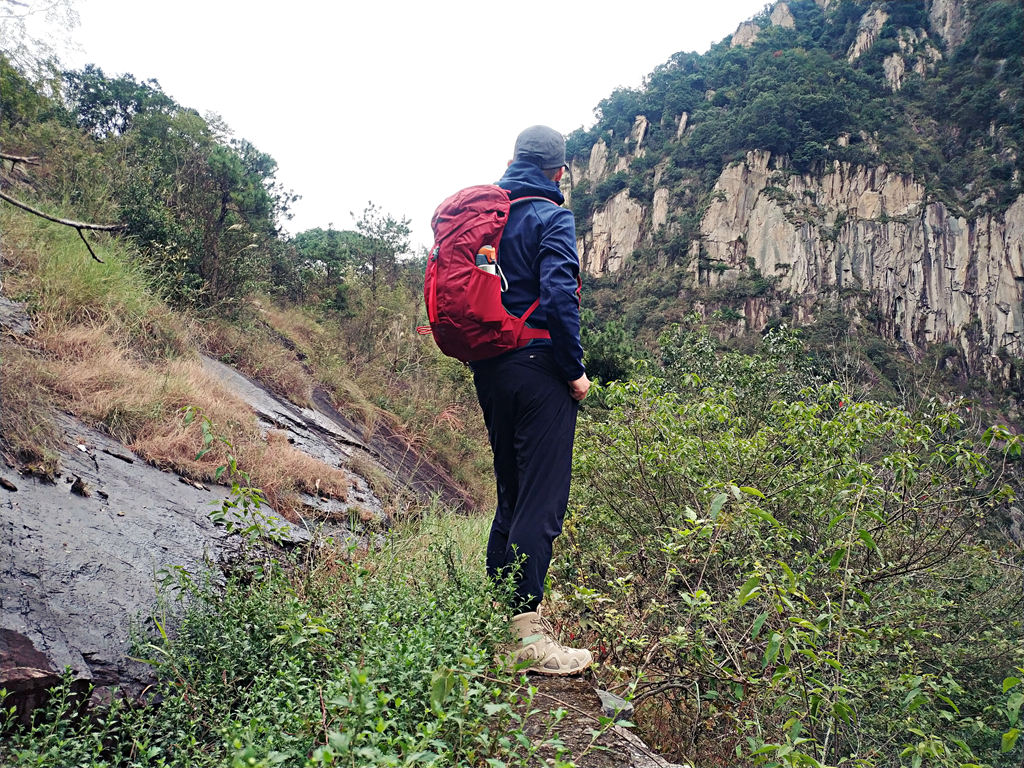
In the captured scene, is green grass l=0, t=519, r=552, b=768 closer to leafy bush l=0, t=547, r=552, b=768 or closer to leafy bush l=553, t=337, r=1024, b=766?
leafy bush l=0, t=547, r=552, b=768

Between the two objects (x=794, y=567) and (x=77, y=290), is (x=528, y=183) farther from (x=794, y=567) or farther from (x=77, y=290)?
(x=77, y=290)

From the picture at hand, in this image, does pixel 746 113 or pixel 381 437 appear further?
pixel 746 113

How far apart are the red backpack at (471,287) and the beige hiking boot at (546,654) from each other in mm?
915

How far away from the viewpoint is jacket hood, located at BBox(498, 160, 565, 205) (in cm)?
240

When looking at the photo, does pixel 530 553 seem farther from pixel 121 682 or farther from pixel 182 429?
pixel 182 429

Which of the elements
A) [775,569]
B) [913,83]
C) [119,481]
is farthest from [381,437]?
[913,83]

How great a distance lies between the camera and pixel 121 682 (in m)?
1.88

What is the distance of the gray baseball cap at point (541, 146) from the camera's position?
2422 millimetres

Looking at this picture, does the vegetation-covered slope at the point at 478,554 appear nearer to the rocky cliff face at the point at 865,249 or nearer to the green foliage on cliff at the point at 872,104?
the rocky cliff face at the point at 865,249

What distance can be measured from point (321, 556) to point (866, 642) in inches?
89.5

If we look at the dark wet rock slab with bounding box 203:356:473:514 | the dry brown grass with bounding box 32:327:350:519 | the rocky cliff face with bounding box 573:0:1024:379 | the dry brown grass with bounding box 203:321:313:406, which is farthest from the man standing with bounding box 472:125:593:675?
the rocky cliff face with bounding box 573:0:1024:379

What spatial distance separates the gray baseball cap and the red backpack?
25 cm

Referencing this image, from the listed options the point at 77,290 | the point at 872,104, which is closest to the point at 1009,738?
the point at 77,290

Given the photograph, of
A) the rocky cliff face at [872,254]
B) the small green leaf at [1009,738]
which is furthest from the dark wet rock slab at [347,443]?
the rocky cliff face at [872,254]
